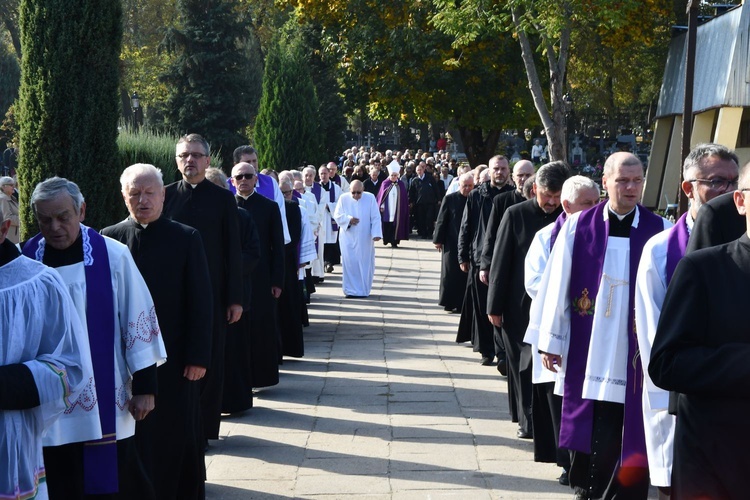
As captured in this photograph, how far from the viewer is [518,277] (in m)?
8.39

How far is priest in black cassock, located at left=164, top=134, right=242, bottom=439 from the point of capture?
7727 millimetres

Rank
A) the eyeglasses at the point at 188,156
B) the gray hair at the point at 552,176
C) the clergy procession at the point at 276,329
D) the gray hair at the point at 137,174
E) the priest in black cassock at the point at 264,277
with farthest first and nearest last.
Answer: the priest in black cassock at the point at 264,277
the gray hair at the point at 552,176
the eyeglasses at the point at 188,156
the gray hair at the point at 137,174
the clergy procession at the point at 276,329

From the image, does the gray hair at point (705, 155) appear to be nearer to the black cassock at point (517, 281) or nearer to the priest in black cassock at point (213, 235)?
the black cassock at point (517, 281)

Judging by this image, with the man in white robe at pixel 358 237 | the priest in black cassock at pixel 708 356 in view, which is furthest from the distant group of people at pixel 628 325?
the man in white robe at pixel 358 237

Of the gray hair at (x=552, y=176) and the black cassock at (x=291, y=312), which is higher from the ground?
the gray hair at (x=552, y=176)

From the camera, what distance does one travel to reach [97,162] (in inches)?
426

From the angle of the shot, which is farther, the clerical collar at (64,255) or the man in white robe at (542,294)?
the man in white robe at (542,294)

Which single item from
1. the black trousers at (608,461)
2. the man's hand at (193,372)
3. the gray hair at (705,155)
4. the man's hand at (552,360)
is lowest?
the black trousers at (608,461)

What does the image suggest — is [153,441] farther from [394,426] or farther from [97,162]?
[97,162]

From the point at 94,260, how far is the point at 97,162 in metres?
5.80

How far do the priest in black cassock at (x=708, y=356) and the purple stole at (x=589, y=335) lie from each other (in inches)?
88.2

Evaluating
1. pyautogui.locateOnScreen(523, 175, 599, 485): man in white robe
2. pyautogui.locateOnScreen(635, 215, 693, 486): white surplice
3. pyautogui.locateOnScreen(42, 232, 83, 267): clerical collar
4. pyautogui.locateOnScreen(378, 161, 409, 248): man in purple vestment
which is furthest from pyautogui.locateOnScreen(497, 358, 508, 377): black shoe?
pyautogui.locateOnScreen(378, 161, 409, 248): man in purple vestment

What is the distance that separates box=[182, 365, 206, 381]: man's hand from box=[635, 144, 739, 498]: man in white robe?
2280 mm

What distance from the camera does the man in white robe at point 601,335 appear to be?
6137 millimetres
